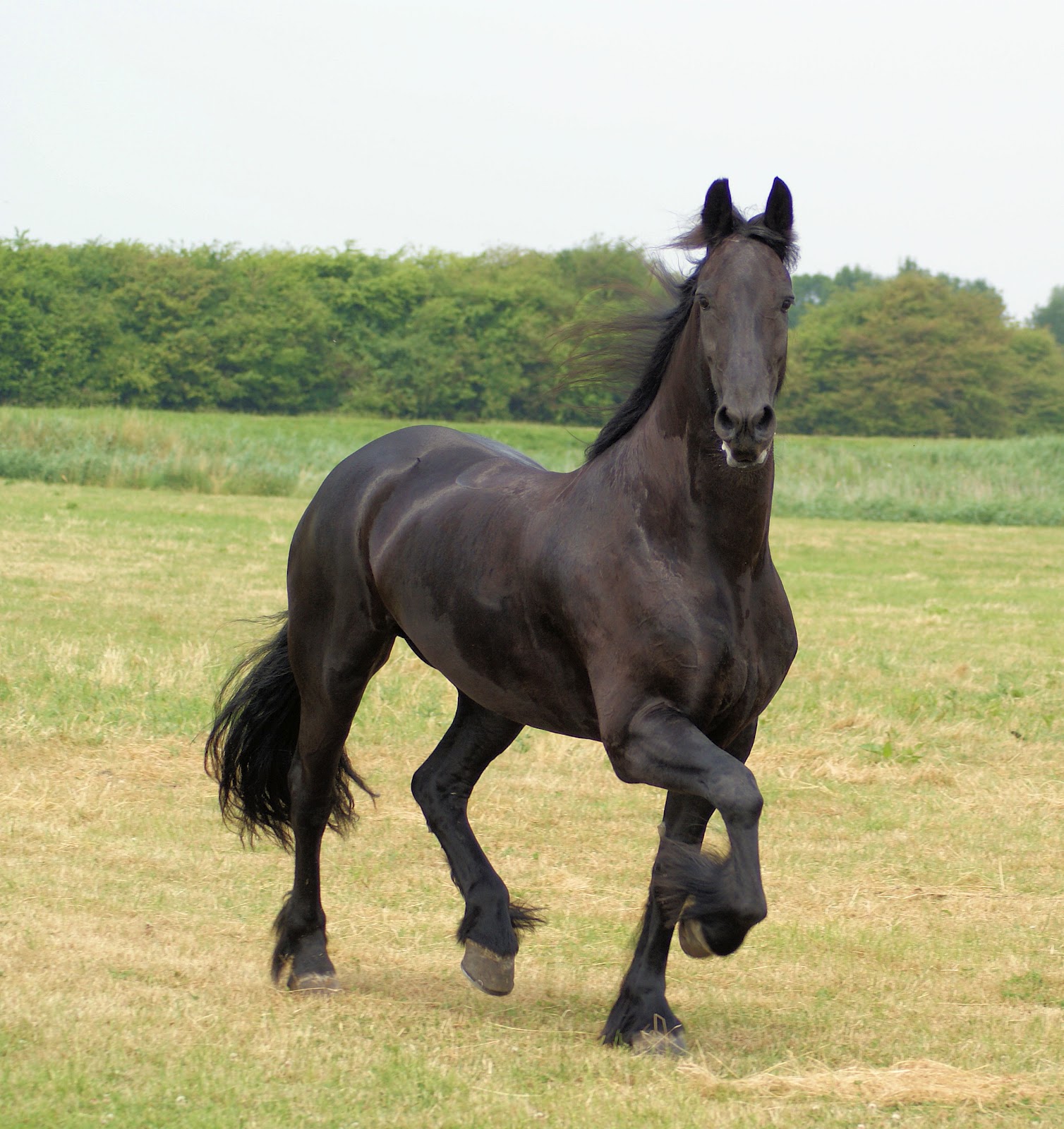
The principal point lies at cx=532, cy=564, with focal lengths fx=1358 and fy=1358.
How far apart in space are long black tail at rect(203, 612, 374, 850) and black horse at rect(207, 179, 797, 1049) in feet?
0.46

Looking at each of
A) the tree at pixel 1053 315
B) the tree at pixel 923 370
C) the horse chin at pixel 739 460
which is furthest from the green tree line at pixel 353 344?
the tree at pixel 1053 315

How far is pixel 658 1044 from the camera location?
13.1ft

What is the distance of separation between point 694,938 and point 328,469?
2876cm

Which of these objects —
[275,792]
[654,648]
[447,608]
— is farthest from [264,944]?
[654,648]

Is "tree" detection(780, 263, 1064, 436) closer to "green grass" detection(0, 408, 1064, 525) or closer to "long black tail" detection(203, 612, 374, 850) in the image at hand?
"green grass" detection(0, 408, 1064, 525)

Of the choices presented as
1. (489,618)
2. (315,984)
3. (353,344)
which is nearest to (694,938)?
(489,618)

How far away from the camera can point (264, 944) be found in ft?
16.9

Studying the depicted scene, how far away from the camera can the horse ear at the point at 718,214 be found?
12.7 ft

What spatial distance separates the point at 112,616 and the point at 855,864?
7.95 m

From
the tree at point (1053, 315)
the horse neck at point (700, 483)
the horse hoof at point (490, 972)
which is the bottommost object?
the horse hoof at point (490, 972)

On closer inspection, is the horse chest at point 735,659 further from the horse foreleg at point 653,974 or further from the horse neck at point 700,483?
the horse foreleg at point 653,974

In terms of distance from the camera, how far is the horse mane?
3910 mm

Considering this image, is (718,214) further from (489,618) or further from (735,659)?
(489,618)

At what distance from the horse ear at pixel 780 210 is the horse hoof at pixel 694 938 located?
196cm
